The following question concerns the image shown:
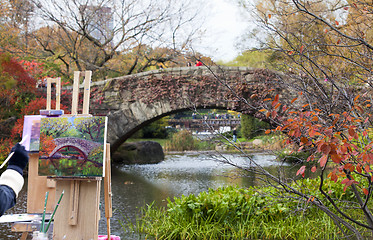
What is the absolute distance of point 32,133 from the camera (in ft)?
11.6

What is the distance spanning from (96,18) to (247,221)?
1012 centimetres

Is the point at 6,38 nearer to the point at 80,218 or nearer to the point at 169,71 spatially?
the point at 169,71

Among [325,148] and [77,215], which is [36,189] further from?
[325,148]

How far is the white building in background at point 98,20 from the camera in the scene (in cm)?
1168

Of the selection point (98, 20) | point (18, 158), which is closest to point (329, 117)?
point (18, 158)

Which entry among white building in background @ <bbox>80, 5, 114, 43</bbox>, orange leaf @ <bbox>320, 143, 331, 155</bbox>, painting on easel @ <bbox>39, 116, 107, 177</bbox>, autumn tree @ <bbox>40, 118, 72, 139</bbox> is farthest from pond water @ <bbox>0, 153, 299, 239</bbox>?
white building in background @ <bbox>80, 5, 114, 43</bbox>

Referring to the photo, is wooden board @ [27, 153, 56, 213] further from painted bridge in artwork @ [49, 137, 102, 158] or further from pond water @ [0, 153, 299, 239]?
pond water @ [0, 153, 299, 239]

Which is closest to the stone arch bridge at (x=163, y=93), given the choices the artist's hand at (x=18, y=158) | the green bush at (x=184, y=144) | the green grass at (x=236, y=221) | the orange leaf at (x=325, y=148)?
the green grass at (x=236, y=221)

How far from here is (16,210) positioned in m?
5.55

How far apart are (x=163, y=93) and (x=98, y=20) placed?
466 centimetres

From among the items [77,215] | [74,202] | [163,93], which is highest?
[163,93]

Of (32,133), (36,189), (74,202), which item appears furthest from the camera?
(36,189)

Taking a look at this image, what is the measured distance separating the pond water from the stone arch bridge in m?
1.40

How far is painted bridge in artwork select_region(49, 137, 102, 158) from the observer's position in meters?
3.01
